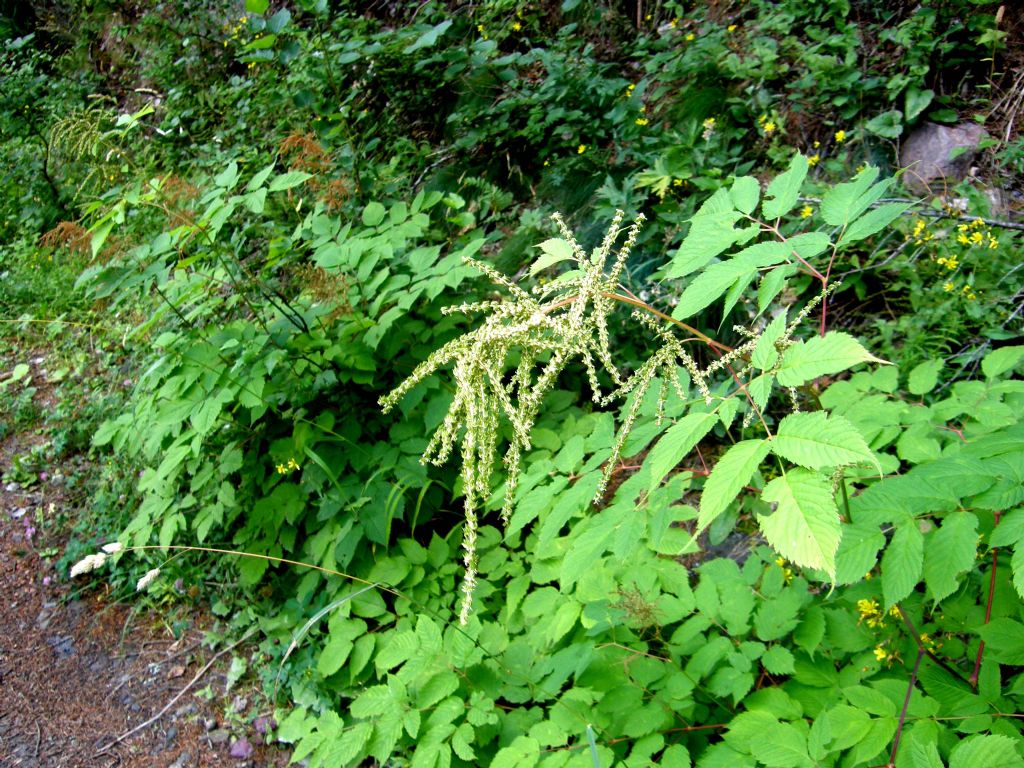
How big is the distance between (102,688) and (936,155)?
5.09 metres

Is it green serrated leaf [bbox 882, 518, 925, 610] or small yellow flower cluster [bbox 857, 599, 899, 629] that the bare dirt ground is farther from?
green serrated leaf [bbox 882, 518, 925, 610]

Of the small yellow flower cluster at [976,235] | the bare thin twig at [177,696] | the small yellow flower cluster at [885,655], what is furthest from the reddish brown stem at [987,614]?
the bare thin twig at [177,696]

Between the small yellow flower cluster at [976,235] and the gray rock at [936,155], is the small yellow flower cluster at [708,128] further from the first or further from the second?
the small yellow flower cluster at [976,235]

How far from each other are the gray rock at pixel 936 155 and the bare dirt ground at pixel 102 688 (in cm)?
412

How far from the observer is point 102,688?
392 cm

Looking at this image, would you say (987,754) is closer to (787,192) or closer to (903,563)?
(903,563)

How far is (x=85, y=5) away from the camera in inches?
376

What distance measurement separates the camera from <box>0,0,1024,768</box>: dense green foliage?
55.6 inches

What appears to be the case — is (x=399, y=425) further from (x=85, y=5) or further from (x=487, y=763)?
(x=85, y=5)

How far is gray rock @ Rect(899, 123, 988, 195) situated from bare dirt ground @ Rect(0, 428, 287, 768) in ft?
13.5

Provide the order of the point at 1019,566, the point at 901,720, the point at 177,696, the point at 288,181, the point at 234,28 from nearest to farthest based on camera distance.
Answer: the point at 1019,566
the point at 901,720
the point at 288,181
the point at 177,696
the point at 234,28

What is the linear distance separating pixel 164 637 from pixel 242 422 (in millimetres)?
1349

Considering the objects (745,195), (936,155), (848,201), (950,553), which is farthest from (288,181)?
(936,155)

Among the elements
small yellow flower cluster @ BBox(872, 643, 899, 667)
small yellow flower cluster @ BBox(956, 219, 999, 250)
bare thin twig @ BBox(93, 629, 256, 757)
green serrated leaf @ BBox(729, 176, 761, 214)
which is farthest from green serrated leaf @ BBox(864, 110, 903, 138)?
bare thin twig @ BBox(93, 629, 256, 757)
